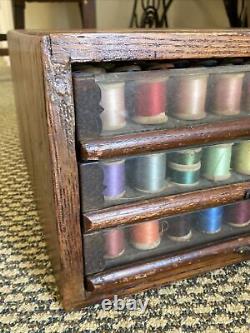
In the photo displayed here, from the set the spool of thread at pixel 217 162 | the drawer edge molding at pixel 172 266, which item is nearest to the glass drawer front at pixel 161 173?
the spool of thread at pixel 217 162

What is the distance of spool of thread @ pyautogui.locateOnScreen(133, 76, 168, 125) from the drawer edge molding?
0.22 m

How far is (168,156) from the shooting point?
617mm

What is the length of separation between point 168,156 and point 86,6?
152 centimetres

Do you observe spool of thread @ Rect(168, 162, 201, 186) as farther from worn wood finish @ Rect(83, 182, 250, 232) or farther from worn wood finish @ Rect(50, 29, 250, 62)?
worn wood finish @ Rect(50, 29, 250, 62)

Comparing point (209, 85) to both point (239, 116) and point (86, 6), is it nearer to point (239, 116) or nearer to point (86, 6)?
point (239, 116)

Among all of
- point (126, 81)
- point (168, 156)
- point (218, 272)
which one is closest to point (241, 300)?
point (218, 272)

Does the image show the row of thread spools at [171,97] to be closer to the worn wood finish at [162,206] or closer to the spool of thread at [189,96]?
the spool of thread at [189,96]

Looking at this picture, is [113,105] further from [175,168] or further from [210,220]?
[210,220]

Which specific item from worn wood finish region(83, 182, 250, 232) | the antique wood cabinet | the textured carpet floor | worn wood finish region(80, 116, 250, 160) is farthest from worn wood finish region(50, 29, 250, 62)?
the textured carpet floor

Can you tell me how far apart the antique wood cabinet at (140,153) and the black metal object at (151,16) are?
1.81m

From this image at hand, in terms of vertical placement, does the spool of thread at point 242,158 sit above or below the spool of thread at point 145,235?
above

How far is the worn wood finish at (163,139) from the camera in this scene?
20.1 inches

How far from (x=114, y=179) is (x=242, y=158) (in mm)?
226

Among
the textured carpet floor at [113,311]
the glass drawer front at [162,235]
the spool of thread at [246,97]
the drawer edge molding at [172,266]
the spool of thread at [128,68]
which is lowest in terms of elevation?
the textured carpet floor at [113,311]
